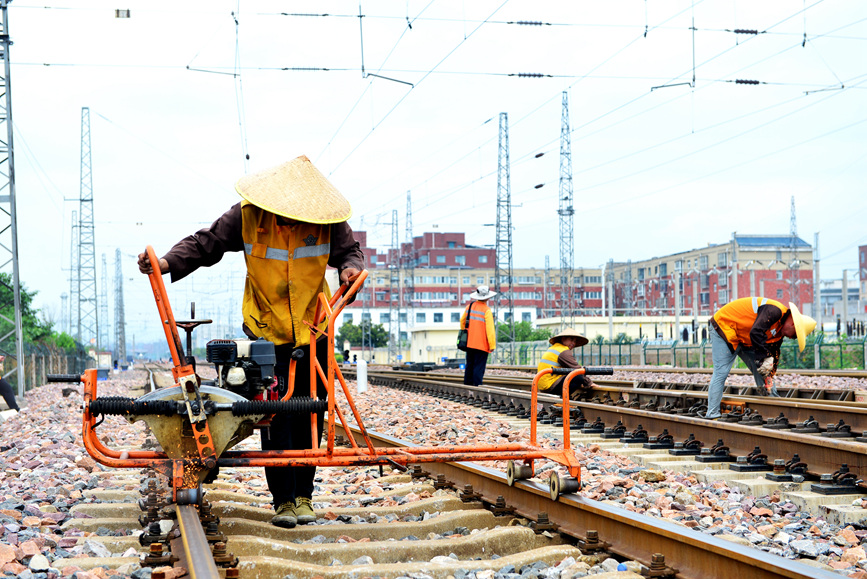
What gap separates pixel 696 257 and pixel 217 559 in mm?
96792

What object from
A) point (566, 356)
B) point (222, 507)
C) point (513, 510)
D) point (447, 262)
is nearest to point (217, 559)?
point (222, 507)

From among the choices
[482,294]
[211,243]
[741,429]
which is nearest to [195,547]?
[211,243]

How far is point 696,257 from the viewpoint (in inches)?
3755

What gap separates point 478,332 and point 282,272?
9.06 metres

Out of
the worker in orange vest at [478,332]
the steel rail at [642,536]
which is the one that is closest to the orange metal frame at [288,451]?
the steel rail at [642,536]

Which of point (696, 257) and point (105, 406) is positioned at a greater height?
point (696, 257)

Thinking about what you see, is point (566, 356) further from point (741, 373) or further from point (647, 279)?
point (647, 279)

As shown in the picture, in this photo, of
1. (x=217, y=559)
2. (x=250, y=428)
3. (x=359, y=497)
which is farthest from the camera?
(x=359, y=497)

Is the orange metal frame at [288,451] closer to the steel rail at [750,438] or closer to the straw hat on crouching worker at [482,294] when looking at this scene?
the steel rail at [750,438]

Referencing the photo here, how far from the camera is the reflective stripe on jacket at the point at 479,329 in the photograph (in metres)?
13.2

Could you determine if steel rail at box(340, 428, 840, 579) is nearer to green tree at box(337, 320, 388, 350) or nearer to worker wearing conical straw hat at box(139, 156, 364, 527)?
worker wearing conical straw hat at box(139, 156, 364, 527)

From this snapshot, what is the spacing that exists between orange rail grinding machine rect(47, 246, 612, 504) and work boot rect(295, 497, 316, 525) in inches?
18.0

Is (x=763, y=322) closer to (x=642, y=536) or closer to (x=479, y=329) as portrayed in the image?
(x=642, y=536)

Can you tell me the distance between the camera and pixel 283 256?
14.0ft
